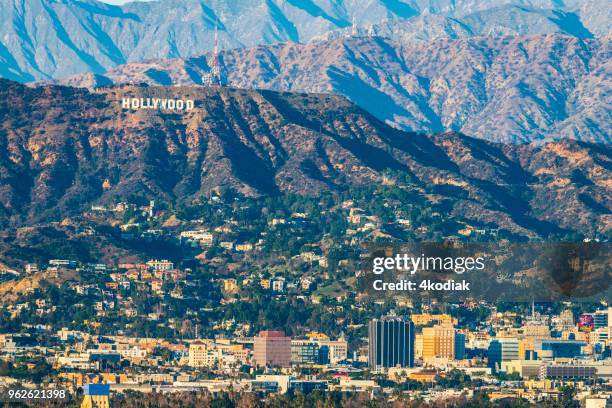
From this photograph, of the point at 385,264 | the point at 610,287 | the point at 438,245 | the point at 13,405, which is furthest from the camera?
the point at 13,405

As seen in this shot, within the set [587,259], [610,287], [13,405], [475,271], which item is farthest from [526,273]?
[13,405]

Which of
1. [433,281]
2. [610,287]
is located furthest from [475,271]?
[610,287]

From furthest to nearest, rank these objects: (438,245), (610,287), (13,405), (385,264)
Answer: (13,405) < (610,287) < (438,245) < (385,264)

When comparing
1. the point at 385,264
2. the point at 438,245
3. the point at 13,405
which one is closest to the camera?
the point at 385,264

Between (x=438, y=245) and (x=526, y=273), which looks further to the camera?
(x=526, y=273)

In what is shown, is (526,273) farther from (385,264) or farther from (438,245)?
(385,264)

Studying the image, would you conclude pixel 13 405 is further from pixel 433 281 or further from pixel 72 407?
pixel 433 281

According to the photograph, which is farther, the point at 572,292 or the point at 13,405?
the point at 13,405

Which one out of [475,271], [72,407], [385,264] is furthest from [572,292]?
[72,407]
